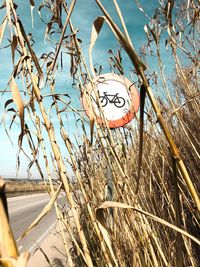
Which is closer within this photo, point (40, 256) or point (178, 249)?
point (178, 249)

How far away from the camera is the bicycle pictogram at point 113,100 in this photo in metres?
1.69

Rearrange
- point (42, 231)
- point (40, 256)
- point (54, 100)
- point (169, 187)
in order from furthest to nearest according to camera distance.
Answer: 1. point (42, 231)
2. point (40, 256)
3. point (169, 187)
4. point (54, 100)

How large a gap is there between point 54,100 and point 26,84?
3.8 inches

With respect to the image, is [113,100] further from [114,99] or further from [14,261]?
[14,261]

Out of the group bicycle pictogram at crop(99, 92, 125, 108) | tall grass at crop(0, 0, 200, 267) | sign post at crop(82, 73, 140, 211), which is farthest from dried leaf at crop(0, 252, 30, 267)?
bicycle pictogram at crop(99, 92, 125, 108)

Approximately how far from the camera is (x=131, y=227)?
1.08m

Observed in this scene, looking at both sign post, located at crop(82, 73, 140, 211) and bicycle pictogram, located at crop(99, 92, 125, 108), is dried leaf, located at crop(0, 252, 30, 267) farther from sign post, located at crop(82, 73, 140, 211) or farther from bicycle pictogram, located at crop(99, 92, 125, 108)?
bicycle pictogram, located at crop(99, 92, 125, 108)

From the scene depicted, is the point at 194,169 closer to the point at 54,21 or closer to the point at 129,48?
the point at 54,21

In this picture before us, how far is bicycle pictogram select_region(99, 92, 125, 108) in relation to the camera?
1.69m

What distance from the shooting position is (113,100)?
1720mm

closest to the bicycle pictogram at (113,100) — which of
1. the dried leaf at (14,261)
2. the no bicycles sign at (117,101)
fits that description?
the no bicycles sign at (117,101)

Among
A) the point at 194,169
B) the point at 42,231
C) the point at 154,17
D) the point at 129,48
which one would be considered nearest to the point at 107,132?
the point at 154,17

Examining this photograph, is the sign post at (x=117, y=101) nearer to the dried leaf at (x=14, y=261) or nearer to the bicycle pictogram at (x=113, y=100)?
the bicycle pictogram at (x=113, y=100)

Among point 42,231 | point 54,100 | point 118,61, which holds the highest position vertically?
point 118,61
